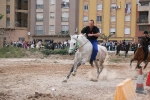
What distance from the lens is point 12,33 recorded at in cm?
6831

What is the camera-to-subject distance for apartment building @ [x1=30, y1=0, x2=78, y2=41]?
6794 centimetres

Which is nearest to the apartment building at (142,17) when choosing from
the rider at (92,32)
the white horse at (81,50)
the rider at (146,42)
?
the rider at (146,42)

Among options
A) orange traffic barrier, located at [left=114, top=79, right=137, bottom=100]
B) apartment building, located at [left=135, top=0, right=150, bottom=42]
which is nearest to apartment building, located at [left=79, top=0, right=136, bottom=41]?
apartment building, located at [left=135, top=0, right=150, bottom=42]

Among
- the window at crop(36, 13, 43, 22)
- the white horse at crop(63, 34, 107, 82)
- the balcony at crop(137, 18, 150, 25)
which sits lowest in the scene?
the white horse at crop(63, 34, 107, 82)

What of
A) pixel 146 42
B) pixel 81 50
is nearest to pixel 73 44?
pixel 81 50

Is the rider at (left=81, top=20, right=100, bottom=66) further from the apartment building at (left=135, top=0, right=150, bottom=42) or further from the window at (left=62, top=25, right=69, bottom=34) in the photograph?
the window at (left=62, top=25, right=69, bottom=34)

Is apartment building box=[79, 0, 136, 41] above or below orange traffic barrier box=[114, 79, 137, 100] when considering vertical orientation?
above

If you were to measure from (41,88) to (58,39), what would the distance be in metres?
57.6

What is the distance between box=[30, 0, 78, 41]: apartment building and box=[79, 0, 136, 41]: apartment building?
2125 millimetres

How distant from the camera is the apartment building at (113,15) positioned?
64750 mm

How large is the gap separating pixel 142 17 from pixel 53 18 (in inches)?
802

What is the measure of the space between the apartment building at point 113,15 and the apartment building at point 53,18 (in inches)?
83.7

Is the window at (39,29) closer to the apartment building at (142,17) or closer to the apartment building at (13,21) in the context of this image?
the apartment building at (13,21)

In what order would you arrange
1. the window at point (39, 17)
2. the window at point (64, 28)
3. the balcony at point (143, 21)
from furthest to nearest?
the window at point (39, 17) < the window at point (64, 28) < the balcony at point (143, 21)
